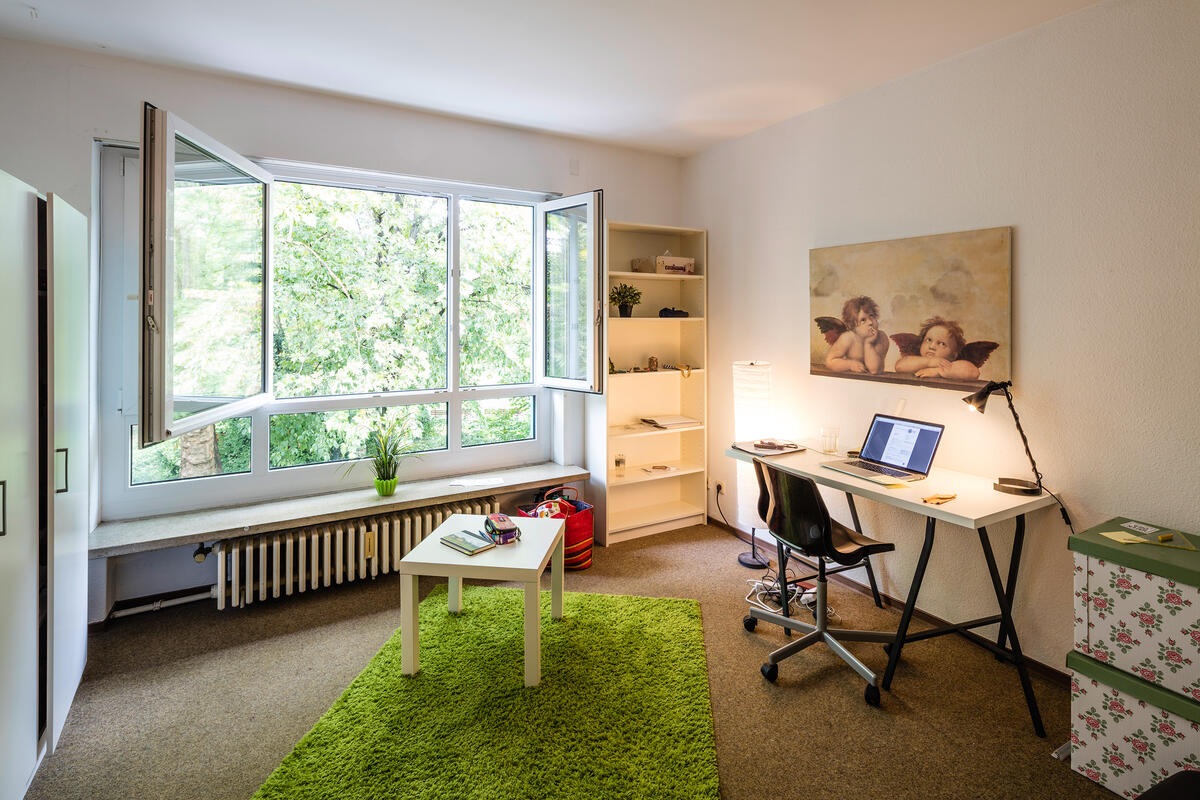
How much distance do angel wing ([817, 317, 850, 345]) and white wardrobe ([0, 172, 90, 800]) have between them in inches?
138

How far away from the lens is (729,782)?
193 cm

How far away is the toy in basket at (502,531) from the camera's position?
266 centimetres

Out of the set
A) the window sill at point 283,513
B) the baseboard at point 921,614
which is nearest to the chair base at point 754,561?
the baseboard at point 921,614

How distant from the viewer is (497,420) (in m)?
4.16

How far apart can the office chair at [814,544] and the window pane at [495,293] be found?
2120mm

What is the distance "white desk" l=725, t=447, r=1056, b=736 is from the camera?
2.21 metres

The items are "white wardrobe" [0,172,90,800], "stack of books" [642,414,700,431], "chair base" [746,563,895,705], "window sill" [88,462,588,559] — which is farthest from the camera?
"stack of books" [642,414,700,431]

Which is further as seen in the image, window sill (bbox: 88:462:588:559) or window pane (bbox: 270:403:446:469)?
window pane (bbox: 270:403:446:469)

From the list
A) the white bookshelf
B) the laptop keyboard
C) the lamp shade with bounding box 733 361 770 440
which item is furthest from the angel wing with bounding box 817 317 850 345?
the white bookshelf

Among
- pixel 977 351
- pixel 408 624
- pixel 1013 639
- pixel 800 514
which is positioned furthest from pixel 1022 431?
pixel 408 624

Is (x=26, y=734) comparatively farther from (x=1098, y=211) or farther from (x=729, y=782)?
(x=1098, y=211)

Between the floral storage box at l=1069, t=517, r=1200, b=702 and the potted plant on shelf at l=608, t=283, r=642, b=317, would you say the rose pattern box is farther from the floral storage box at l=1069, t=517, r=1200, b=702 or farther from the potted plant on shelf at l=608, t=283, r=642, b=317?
the potted plant on shelf at l=608, t=283, r=642, b=317

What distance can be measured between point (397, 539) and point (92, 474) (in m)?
1.50

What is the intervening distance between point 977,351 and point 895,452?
0.60 meters
